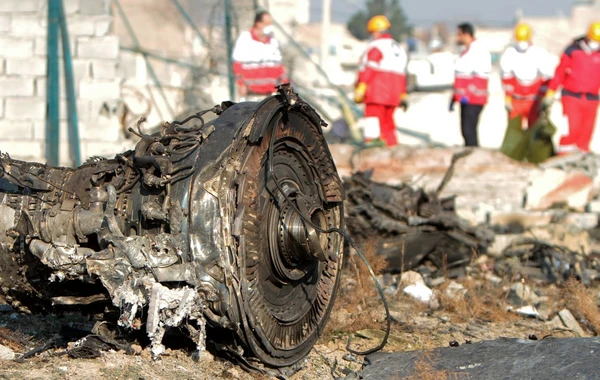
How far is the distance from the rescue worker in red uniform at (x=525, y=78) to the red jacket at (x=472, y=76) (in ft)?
1.35

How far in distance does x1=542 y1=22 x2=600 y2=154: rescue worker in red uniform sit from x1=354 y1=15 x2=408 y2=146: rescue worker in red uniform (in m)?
2.20

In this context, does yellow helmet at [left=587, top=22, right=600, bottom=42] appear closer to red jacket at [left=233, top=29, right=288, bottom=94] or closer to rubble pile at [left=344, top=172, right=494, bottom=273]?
red jacket at [left=233, top=29, right=288, bottom=94]

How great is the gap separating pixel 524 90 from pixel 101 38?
20.5 feet

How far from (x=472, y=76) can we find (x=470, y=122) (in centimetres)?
70

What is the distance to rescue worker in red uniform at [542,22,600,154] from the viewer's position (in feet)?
42.4

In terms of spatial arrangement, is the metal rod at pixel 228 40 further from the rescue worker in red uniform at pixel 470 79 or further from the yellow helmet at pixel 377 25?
the rescue worker in red uniform at pixel 470 79

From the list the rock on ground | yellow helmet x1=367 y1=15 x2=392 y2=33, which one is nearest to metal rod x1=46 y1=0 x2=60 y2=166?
yellow helmet x1=367 y1=15 x2=392 y2=33

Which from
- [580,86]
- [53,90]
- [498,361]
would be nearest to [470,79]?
[580,86]

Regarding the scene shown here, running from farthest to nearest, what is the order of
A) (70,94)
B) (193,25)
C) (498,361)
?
1. (193,25)
2. (70,94)
3. (498,361)

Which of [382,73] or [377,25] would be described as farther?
[377,25]

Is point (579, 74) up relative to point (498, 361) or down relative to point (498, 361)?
up

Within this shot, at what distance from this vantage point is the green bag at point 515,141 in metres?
12.8

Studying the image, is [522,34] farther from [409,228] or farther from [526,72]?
[409,228]

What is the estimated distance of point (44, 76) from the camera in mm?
11953
